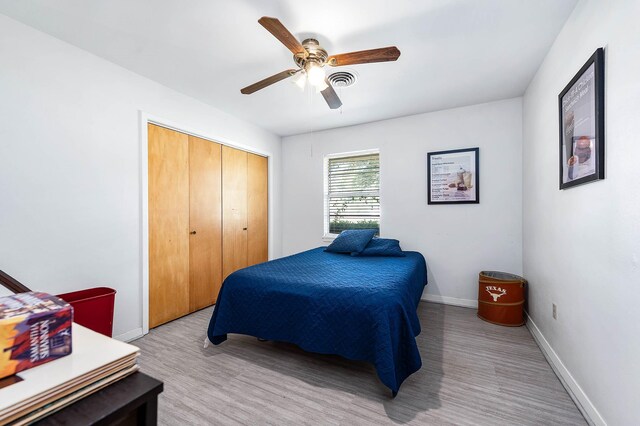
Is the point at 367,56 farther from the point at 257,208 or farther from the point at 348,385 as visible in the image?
the point at 257,208

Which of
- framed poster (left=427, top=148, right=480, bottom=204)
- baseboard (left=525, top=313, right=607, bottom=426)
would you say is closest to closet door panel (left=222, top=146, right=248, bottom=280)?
framed poster (left=427, top=148, right=480, bottom=204)

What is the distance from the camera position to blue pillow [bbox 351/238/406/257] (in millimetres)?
3287

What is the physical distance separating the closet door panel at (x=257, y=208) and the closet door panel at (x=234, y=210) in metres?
0.11

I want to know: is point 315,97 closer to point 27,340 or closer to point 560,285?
point 560,285

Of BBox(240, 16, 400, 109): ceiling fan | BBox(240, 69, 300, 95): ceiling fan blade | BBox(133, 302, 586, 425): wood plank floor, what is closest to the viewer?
BBox(133, 302, 586, 425): wood plank floor

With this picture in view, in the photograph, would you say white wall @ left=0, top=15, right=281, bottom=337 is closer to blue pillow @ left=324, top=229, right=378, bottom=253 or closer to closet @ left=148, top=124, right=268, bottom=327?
closet @ left=148, top=124, right=268, bottom=327

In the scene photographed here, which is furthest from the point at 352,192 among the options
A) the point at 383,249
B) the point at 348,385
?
the point at 348,385

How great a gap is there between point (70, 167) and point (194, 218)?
4.04 ft

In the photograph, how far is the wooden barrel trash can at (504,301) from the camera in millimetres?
2818

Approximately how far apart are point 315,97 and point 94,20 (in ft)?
6.34

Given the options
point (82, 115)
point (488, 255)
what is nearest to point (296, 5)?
point (82, 115)

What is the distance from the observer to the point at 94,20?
1963 mm

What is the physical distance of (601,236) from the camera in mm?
1520

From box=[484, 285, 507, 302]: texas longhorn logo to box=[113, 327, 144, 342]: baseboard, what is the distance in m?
3.44
